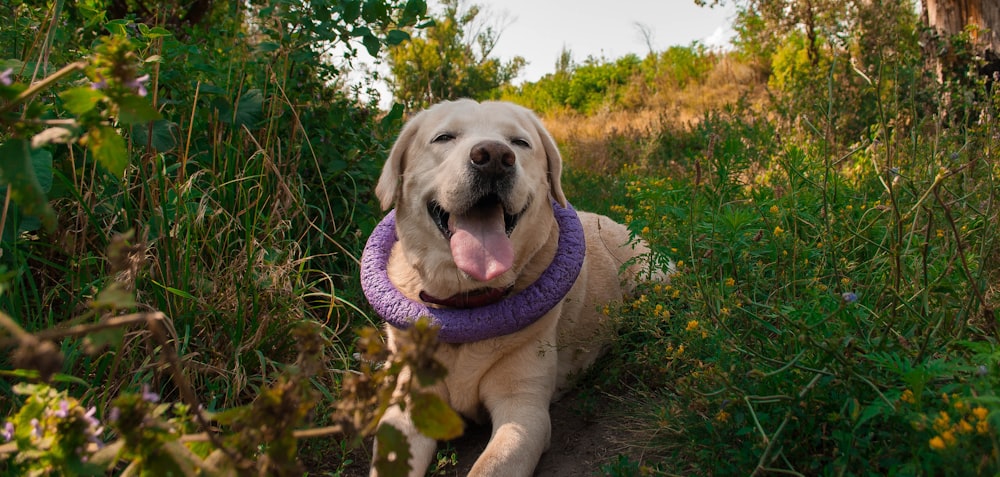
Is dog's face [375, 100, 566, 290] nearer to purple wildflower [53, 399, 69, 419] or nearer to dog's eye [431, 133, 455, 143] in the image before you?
dog's eye [431, 133, 455, 143]

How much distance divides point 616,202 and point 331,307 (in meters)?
3.26

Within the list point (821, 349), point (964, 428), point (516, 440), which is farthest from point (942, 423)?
point (516, 440)

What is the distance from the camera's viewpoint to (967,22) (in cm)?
605

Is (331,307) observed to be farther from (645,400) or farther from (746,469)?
(746,469)

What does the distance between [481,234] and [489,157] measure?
11.5 inches

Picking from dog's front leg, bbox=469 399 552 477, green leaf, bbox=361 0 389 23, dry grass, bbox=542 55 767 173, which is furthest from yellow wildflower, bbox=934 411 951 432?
dry grass, bbox=542 55 767 173

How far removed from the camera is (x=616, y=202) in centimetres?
582

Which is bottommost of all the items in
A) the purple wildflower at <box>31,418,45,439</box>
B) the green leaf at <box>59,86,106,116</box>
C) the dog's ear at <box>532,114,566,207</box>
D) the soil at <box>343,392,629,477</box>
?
the soil at <box>343,392,629,477</box>

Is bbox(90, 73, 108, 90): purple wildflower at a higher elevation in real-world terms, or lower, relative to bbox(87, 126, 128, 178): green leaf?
higher

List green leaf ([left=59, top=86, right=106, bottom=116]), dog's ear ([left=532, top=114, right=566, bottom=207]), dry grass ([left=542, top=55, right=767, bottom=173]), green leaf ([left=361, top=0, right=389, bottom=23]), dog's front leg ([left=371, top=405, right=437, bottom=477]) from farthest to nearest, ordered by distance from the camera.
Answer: dry grass ([left=542, top=55, right=767, bottom=173]) → green leaf ([left=361, top=0, right=389, bottom=23]) → dog's ear ([left=532, top=114, right=566, bottom=207]) → dog's front leg ([left=371, top=405, right=437, bottom=477]) → green leaf ([left=59, top=86, right=106, bottom=116])

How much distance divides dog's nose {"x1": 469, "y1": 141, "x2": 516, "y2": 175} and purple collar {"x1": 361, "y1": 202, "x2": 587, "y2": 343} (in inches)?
19.4

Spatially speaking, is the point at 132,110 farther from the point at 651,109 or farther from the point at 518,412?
the point at 651,109

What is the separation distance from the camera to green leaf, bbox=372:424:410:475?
108 centimetres

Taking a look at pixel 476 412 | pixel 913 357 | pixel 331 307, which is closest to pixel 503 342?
pixel 476 412
